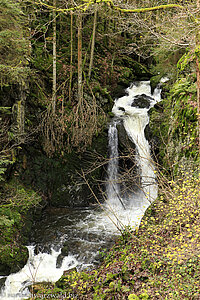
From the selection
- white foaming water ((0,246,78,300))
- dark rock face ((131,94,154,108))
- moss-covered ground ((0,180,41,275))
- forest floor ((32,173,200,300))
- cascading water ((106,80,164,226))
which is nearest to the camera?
forest floor ((32,173,200,300))

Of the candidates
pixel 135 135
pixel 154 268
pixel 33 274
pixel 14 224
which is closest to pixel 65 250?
→ pixel 33 274

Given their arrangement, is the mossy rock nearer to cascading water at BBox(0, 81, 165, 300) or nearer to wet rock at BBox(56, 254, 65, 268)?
cascading water at BBox(0, 81, 165, 300)

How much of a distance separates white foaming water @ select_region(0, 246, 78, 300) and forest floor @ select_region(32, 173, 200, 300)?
383mm

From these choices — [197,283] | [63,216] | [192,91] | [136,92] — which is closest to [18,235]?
[63,216]

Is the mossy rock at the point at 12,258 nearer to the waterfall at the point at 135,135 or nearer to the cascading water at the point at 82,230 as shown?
the cascading water at the point at 82,230

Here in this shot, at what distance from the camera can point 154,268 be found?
432cm

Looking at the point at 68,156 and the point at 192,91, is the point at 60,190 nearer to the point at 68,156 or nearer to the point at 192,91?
the point at 68,156

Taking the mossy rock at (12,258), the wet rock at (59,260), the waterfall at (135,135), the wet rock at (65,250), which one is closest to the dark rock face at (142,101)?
the waterfall at (135,135)

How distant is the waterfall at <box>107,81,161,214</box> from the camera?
30.1 ft

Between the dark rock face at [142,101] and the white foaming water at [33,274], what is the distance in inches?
357

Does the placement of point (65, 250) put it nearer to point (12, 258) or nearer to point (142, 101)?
point (12, 258)

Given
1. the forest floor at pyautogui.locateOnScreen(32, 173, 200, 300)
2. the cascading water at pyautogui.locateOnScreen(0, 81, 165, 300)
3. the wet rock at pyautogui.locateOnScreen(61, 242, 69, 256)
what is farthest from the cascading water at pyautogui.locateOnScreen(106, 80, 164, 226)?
the forest floor at pyautogui.locateOnScreen(32, 173, 200, 300)

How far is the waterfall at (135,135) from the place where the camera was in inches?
361

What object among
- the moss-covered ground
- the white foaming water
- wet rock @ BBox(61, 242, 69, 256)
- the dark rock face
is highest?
the dark rock face
